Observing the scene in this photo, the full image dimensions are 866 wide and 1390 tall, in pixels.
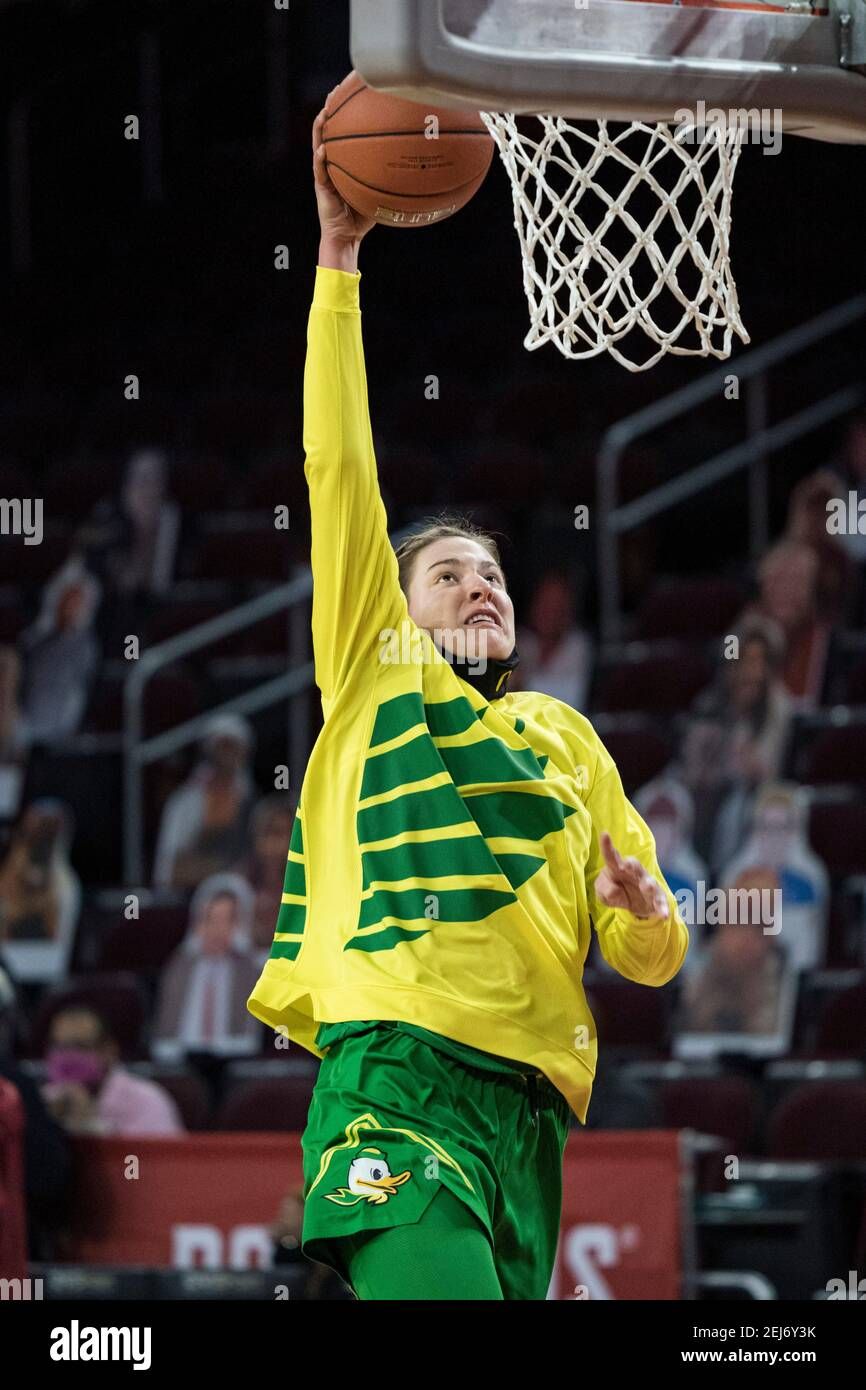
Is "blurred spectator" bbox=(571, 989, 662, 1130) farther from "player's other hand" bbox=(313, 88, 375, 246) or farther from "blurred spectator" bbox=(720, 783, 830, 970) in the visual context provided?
"player's other hand" bbox=(313, 88, 375, 246)

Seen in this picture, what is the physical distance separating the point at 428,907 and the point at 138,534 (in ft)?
29.5

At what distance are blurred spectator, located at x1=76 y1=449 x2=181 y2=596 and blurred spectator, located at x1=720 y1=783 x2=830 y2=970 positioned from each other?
423cm

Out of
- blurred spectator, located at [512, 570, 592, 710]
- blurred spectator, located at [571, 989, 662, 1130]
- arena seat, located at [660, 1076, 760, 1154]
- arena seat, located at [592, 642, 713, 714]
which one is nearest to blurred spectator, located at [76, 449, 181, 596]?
blurred spectator, located at [512, 570, 592, 710]

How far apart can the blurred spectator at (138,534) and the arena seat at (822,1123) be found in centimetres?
557

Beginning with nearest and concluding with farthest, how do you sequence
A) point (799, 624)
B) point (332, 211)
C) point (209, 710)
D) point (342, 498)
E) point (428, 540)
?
point (342, 498), point (332, 211), point (428, 540), point (799, 624), point (209, 710)

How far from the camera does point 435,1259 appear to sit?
396cm

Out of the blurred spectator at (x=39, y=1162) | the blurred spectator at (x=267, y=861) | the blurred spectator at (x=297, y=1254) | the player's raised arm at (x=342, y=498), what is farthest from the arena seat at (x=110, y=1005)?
the player's raised arm at (x=342, y=498)

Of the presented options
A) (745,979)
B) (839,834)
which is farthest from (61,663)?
(745,979)

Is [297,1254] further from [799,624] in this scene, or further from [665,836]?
[799,624]

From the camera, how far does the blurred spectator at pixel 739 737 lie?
9.84 meters

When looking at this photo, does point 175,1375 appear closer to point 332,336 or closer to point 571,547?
point 332,336

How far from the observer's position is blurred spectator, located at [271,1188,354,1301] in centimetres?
705

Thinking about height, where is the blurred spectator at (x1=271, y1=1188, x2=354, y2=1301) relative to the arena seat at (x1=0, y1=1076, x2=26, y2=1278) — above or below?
below

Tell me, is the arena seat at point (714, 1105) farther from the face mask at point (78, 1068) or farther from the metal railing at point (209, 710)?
the metal railing at point (209, 710)
